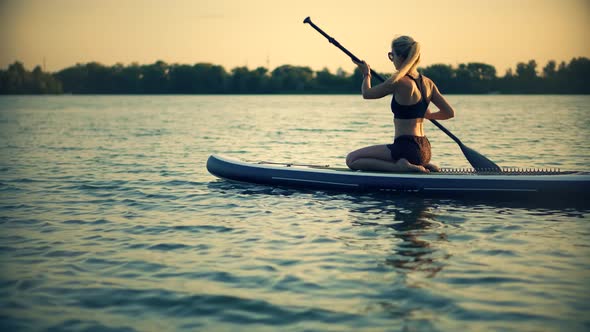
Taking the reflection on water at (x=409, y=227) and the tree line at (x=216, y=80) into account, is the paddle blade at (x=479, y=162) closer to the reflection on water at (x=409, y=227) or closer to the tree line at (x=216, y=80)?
the reflection on water at (x=409, y=227)

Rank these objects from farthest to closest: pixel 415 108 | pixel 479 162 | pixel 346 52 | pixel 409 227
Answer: pixel 346 52
pixel 479 162
pixel 415 108
pixel 409 227

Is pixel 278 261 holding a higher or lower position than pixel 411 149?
lower

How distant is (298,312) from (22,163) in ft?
36.6

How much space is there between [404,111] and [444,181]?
1.06 metres

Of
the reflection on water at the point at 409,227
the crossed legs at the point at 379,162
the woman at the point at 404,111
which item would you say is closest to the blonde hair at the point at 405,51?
the woman at the point at 404,111

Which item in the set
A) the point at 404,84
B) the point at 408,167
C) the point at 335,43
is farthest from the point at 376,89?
the point at 335,43

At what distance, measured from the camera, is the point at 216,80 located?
125625 mm

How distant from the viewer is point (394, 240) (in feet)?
19.2

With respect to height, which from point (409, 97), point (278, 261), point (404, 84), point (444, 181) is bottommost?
point (278, 261)

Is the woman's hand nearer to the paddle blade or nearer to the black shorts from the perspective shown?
the black shorts

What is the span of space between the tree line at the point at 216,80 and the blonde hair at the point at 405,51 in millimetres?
101105

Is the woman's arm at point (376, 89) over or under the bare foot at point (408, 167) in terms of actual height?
over

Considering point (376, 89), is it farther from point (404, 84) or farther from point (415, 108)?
point (415, 108)

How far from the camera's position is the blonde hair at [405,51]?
23.5ft
